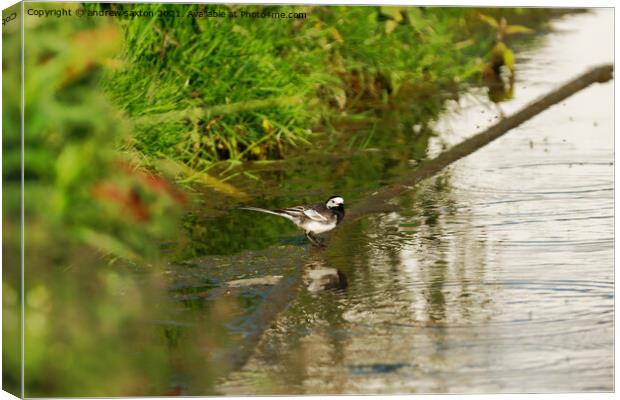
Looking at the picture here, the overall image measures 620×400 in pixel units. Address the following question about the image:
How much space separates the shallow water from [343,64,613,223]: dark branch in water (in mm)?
92

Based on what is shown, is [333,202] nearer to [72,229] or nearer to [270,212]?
[270,212]

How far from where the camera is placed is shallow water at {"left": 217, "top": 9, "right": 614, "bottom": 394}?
6.11 metres

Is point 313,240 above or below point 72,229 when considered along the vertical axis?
below

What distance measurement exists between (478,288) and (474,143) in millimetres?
3633

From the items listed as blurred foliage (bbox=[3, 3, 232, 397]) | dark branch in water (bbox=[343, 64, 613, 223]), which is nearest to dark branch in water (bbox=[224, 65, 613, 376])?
dark branch in water (bbox=[343, 64, 613, 223])

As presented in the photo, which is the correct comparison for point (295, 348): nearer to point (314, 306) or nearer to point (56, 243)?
point (314, 306)

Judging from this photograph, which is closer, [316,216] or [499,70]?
[316,216]

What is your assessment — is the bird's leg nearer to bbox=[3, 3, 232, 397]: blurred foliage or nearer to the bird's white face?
the bird's white face

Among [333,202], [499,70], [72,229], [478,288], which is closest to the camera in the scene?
[72,229]

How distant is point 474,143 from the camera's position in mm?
10930

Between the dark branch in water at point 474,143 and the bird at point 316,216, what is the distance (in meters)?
0.50

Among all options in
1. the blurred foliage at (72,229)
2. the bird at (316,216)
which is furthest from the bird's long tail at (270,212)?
the blurred foliage at (72,229)

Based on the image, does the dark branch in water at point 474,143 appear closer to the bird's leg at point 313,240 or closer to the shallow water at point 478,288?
the shallow water at point 478,288

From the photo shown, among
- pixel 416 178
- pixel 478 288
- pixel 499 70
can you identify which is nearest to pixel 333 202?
pixel 478 288
